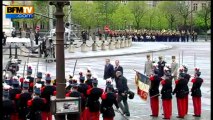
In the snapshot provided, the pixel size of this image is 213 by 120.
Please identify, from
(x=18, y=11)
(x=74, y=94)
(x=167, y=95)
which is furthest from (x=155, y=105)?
(x=18, y=11)

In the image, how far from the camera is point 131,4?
4166 inches

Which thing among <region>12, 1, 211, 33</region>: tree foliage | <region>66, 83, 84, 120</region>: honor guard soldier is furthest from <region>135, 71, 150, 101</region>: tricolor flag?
<region>12, 1, 211, 33</region>: tree foliage

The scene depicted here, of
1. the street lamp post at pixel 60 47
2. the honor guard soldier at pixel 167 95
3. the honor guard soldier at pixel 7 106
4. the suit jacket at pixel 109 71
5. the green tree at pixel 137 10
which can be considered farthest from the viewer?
the green tree at pixel 137 10

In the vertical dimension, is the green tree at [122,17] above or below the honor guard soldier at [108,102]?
above

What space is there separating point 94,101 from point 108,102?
470mm

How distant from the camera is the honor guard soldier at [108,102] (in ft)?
47.1

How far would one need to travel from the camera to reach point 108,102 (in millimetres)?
14477

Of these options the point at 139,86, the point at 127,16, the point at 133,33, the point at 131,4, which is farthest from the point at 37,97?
the point at 131,4

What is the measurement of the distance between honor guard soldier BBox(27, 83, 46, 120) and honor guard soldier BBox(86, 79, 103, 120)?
1622 mm

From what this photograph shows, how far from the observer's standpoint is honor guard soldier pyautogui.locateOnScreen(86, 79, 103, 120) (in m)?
14.6

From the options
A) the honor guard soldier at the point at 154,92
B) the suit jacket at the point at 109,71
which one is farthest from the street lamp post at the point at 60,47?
the suit jacket at the point at 109,71

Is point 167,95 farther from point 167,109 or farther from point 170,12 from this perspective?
point 170,12

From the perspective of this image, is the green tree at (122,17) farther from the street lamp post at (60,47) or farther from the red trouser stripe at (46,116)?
the street lamp post at (60,47)

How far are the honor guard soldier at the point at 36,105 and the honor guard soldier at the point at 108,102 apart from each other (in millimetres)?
1713
